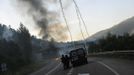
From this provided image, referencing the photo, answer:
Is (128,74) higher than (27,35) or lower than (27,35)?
lower

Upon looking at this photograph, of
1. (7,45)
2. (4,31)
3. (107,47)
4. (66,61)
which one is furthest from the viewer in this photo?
(4,31)

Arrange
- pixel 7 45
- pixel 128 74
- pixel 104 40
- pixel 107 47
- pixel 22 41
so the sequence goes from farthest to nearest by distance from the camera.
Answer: pixel 22 41 → pixel 7 45 → pixel 104 40 → pixel 107 47 → pixel 128 74

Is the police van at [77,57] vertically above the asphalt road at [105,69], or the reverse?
the police van at [77,57]

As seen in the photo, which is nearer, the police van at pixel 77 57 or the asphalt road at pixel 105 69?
the asphalt road at pixel 105 69

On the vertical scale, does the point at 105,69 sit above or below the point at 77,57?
below

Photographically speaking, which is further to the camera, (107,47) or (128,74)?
(107,47)

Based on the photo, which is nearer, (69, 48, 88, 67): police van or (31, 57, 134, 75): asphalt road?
(31, 57, 134, 75): asphalt road

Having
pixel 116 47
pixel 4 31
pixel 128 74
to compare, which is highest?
pixel 4 31

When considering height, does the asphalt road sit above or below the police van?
below

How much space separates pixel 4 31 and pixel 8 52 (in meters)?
91.7

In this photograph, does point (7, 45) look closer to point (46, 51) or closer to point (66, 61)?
point (46, 51)

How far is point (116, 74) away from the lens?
25.1 metres

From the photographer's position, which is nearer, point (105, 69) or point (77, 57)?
point (105, 69)

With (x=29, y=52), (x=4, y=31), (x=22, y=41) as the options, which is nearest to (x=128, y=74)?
(x=29, y=52)
